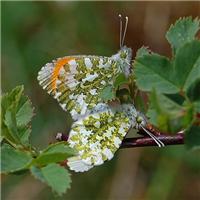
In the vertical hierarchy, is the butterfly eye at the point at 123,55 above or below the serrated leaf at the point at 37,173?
above

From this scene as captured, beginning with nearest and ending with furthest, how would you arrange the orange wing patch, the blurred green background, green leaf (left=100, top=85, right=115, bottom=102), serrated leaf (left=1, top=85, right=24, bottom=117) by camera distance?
serrated leaf (left=1, top=85, right=24, bottom=117)
green leaf (left=100, top=85, right=115, bottom=102)
the orange wing patch
the blurred green background

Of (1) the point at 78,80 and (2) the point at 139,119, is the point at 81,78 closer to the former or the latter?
(1) the point at 78,80

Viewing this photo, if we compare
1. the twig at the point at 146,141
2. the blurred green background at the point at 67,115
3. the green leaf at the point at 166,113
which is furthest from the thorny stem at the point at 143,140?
the blurred green background at the point at 67,115

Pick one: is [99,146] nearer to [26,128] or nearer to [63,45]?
[26,128]

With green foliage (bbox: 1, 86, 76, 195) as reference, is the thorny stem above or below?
below

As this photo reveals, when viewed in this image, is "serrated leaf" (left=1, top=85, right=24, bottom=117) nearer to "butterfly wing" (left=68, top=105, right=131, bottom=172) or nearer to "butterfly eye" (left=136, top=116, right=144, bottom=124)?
"butterfly wing" (left=68, top=105, right=131, bottom=172)

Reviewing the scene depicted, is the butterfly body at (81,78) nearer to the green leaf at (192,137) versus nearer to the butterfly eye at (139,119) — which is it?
the butterfly eye at (139,119)

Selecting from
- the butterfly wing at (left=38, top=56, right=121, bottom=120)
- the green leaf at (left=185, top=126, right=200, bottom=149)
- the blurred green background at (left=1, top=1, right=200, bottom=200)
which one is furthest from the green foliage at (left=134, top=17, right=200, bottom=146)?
the blurred green background at (left=1, top=1, right=200, bottom=200)
